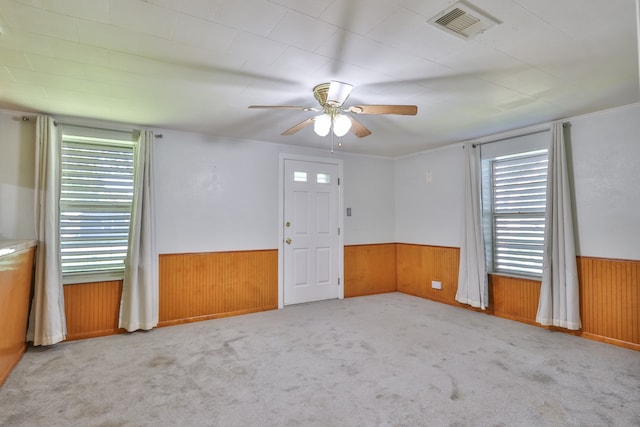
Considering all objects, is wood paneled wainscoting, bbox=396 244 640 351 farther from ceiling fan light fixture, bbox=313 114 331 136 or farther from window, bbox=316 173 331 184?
ceiling fan light fixture, bbox=313 114 331 136

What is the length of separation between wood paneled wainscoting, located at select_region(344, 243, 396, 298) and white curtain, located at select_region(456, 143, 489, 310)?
4.34ft

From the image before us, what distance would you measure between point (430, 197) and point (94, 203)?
4.43 meters

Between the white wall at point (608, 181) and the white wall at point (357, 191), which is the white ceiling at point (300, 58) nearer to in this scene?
the white wall at point (608, 181)

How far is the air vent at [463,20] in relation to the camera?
174cm

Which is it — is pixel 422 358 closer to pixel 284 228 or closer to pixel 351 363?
pixel 351 363

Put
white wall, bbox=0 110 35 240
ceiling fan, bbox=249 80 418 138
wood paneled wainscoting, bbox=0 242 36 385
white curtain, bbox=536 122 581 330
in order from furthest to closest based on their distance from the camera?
white curtain, bbox=536 122 581 330, white wall, bbox=0 110 35 240, wood paneled wainscoting, bbox=0 242 36 385, ceiling fan, bbox=249 80 418 138

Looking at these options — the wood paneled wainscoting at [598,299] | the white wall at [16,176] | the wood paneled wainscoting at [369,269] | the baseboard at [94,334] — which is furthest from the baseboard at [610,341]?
the white wall at [16,176]

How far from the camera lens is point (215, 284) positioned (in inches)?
167

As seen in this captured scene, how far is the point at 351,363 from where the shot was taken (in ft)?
9.39

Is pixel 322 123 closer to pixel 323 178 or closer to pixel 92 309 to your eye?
pixel 323 178

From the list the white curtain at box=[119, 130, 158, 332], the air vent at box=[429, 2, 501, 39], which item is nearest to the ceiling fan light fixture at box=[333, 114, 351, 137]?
the air vent at box=[429, 2, 501, 39]

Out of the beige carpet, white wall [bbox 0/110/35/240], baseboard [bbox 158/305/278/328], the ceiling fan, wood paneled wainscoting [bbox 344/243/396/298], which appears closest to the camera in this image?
the beige carpet

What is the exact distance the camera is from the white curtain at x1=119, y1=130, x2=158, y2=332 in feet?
11.8

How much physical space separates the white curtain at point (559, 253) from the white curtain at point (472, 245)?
72 centimetres
